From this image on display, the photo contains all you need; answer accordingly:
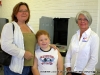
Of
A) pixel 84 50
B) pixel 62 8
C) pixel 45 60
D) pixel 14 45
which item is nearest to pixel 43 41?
pixel 45 60

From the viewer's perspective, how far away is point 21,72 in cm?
161

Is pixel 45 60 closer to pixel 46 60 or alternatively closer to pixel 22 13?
pixel 46 60

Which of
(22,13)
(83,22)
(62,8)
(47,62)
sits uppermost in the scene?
(62,8)

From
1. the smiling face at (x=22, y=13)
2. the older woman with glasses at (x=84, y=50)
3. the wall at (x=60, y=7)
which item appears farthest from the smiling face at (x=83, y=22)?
the wall at (x=60, y=7)

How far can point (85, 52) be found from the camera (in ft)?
5.60

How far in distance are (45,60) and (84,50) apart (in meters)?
0.44

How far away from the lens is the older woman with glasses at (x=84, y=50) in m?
1.68

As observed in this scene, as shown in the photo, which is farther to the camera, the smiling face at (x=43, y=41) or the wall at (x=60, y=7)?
the wall at (x=60, y=7)

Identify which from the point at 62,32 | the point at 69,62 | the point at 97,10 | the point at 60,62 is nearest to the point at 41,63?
the point at 60,62

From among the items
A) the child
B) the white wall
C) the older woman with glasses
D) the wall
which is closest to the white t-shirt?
the child

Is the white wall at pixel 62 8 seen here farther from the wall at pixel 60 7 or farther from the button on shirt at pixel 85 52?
the button on shirt at pixel 85 52

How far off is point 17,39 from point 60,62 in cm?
54

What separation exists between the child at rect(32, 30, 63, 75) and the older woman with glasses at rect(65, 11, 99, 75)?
188 mm

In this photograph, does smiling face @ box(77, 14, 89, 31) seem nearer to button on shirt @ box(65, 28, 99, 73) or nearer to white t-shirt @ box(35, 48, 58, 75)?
button on shirt @ box(65, 28, 99, 73)
